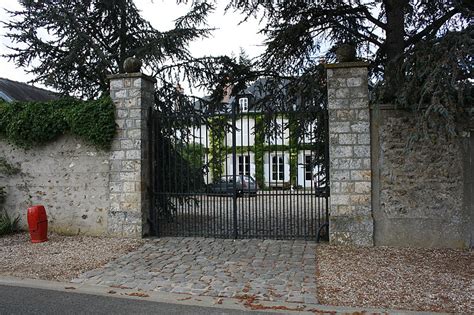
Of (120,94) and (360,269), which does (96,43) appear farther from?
(360,269)

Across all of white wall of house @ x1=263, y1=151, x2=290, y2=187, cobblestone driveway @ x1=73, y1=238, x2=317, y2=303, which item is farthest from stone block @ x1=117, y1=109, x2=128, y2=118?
white wall of house @ x1=263, y1=151, x2=290, y2=187

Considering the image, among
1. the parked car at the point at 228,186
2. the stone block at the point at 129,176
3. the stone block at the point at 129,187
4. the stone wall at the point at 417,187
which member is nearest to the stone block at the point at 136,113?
the stone block at the point at 129,176

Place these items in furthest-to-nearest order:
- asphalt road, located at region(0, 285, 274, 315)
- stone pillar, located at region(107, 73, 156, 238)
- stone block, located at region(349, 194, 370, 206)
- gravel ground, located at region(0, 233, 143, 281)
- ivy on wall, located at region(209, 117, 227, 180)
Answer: ivy on wall, located at region(209, 117, 227, 180), stone pillar, located at region(107, 73, 156, 238), stone block, located at region(349, 194, 370, 206), gravel ground, located at region(0, 233, 143, 281), asphalt road, located at region(0, 285, 274, 315)

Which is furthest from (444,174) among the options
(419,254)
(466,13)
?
(466,13)

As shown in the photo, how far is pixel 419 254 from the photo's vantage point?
20.2ft

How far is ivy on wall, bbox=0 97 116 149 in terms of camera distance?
7.67 m

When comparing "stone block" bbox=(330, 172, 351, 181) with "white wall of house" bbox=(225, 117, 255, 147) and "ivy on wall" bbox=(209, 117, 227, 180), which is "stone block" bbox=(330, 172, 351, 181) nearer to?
"white wall of house" bbox=(225, 117, 255, 147)

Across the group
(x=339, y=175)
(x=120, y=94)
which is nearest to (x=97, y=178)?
(x=120, y=94)

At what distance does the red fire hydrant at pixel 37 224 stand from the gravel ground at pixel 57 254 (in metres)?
0.15

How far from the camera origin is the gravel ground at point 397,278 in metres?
4.36

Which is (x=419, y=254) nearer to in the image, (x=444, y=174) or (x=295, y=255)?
(x=444, y=174)

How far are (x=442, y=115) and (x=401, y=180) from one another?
5.56 ft

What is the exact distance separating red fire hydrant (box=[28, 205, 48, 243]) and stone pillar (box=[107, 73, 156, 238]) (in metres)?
1.21

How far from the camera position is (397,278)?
508 cm
